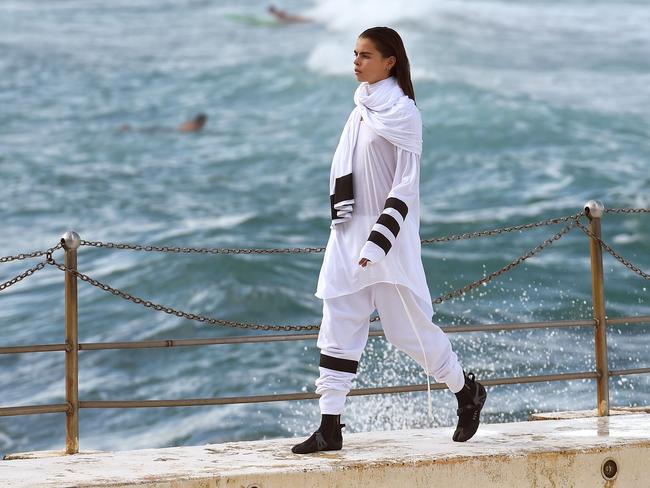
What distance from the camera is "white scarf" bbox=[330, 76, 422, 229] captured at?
4602 mm

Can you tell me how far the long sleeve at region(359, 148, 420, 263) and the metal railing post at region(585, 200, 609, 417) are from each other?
136cm

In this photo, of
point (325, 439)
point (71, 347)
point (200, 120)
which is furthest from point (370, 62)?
point (200, 120)

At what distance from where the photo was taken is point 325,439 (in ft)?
15.6

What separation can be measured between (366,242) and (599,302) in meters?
1.65

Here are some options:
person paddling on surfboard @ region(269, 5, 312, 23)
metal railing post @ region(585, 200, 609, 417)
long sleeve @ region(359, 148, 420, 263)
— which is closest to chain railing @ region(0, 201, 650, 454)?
metal railing post @ region(585, 200, 609, 417)

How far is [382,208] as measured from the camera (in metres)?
4.67

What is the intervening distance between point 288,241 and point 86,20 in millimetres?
24110

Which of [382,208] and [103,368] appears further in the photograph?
[103,368]

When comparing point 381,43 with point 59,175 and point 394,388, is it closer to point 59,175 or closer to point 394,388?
point 394,388

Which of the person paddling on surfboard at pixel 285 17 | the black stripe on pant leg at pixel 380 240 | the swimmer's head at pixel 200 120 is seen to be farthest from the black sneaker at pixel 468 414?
the person paddling on surfboard at pixel 285 17

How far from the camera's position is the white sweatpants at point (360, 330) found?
4.69 meters

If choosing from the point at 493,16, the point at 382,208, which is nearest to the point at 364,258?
the point at 382,208

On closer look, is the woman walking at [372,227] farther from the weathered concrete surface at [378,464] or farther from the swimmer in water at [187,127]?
the swimmer in water at [187,127]

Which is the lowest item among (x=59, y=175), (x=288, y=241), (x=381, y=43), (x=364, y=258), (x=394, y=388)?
(x=394, y=388)
